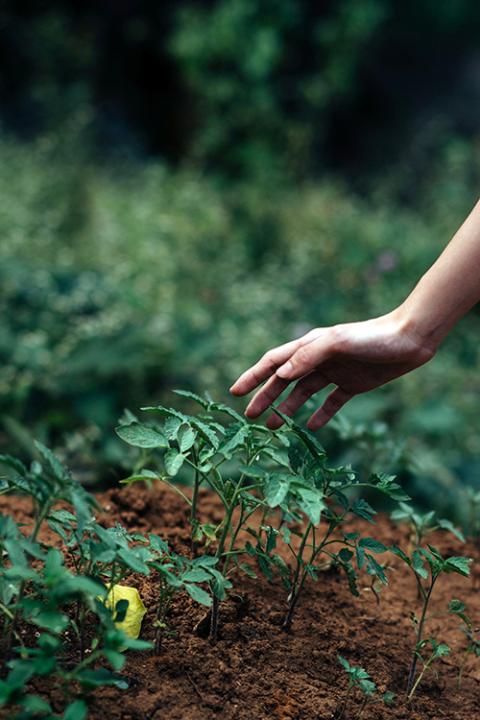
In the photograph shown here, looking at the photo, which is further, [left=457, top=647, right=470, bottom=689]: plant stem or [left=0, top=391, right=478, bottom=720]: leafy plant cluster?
[left=457, top=647, right=470, bottom=689]: plant stem

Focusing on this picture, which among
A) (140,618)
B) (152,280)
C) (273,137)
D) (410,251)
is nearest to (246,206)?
(410,251)

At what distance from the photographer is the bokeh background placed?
3.77 metres

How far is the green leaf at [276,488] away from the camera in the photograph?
4.06 ft

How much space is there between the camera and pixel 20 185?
6.05 meters

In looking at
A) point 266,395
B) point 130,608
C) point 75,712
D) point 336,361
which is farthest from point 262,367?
point 75,712

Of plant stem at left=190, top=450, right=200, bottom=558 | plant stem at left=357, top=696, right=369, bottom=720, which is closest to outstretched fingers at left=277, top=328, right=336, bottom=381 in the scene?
plant stem at left=190, top=450, right=200, bottom=558

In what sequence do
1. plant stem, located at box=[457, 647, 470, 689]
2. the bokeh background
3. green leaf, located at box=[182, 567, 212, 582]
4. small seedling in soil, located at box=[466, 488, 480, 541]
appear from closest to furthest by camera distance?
1. green leaf, located at box=[182, 567, 212, 582]
2. plant stem, located at box=[457, 647, 470, 689]
3. small seedling in soil, located at box=[466, 488, 480, 541]
4. the bokeh background

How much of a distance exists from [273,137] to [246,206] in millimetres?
3032

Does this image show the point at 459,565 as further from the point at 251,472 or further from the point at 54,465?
the point at 54,465

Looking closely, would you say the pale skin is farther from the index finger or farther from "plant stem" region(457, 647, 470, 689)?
"plant stem" region(457, 647, 470, 689)

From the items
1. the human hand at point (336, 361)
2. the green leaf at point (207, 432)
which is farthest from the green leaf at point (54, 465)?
the human hand at point (336, 361)

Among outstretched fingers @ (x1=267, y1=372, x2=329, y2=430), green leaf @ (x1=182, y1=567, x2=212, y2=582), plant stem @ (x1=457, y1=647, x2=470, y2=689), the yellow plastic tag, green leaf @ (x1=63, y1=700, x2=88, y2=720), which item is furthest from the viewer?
outstretched fingers @ (x1=267, y1=372, x2=329, y2=430)

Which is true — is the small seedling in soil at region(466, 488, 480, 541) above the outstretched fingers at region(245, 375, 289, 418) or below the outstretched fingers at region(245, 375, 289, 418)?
below

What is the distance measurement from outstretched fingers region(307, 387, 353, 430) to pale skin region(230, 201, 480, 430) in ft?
0.32
